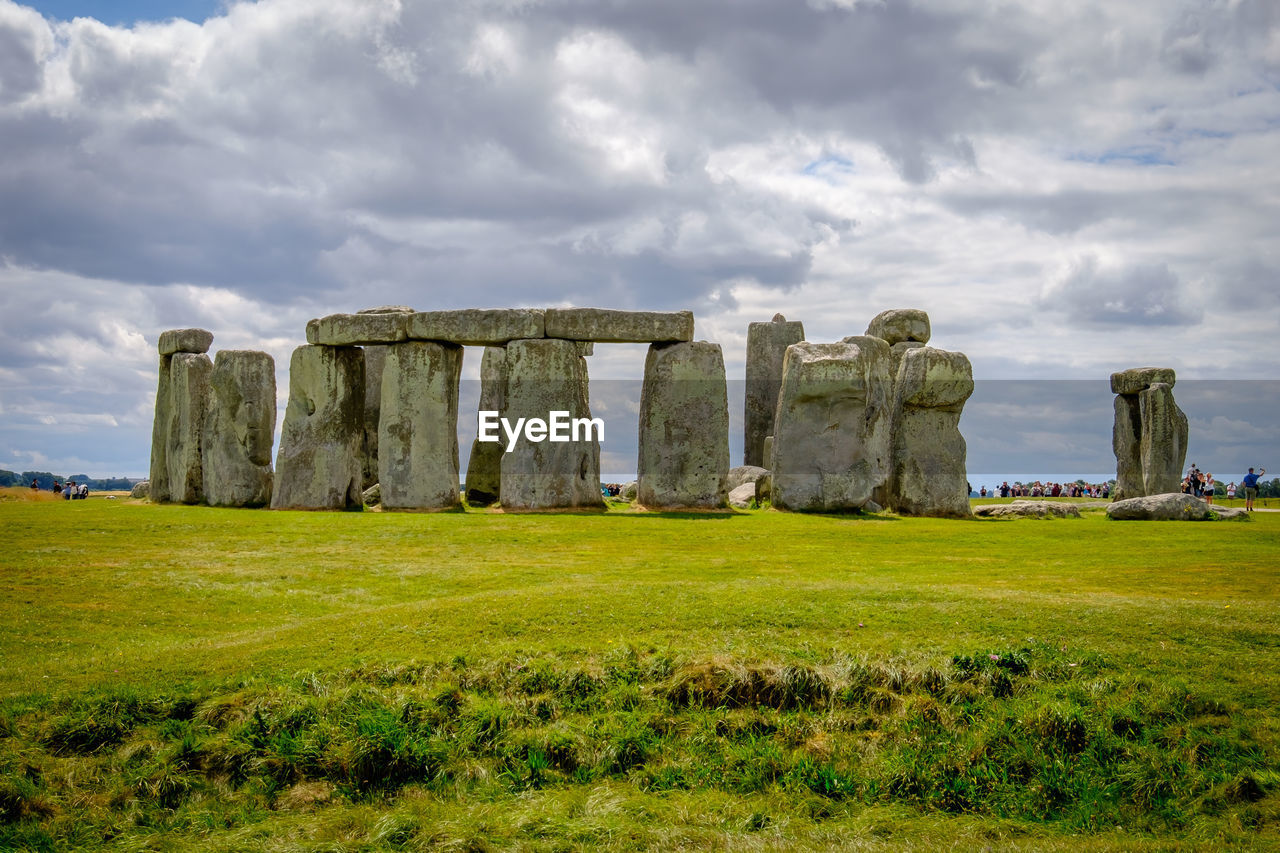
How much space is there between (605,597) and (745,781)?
3662 millimetres

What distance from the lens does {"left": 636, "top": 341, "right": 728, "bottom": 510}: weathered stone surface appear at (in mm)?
21409

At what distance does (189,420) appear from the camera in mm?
23781

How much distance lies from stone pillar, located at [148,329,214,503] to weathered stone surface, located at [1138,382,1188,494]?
2364cm

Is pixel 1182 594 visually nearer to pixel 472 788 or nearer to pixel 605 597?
pixel 605 597

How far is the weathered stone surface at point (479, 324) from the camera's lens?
70.7ft

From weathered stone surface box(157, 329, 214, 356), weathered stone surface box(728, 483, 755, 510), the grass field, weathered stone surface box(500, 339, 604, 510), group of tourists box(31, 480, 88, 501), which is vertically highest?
weathered stone surface box(157, 329, 214, 356)

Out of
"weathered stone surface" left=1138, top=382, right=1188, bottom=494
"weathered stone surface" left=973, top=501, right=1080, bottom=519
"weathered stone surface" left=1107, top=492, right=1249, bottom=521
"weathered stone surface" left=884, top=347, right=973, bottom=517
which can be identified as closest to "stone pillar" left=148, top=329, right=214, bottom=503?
"weathered stone surface" left=884, top=347, right=973, bottom=517

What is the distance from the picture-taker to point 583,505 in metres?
21.5

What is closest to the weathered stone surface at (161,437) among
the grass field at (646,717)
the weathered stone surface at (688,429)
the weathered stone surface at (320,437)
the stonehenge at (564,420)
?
the stonehenge at (564,420)

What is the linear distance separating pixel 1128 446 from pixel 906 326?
28.8 feet

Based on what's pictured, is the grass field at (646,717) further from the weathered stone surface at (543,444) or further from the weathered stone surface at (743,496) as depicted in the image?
the weathered stone surface at (743,496)

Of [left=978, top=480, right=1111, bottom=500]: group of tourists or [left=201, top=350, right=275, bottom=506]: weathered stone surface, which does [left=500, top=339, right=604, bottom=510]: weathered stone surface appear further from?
[left=978, top=480, right=1111, bottom=500]: group of tourists

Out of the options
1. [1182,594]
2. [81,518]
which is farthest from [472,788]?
[81,518]

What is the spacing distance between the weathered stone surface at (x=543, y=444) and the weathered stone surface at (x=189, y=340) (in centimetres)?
783
